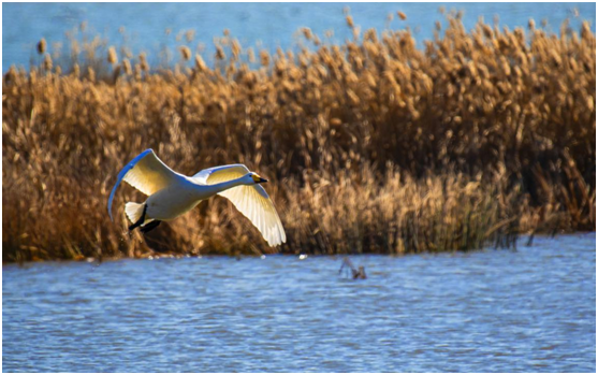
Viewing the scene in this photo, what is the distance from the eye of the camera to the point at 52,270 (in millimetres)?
9750

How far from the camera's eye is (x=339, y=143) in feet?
35.3

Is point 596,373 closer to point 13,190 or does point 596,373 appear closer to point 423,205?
point 423,205

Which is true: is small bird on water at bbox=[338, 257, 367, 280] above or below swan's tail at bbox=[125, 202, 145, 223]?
below

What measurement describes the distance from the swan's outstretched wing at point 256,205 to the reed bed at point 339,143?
12.2 feet

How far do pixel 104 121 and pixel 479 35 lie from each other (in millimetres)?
3769

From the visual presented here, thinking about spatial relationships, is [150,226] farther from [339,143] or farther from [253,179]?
[339,143]

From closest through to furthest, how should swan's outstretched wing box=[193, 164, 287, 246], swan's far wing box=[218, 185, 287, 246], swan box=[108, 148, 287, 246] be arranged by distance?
swan box=[108, 148, 287, 246] < swan's outstretched wing box=[193, 164, 287, 246] < swan's far wing box=[218, 185, 287, 246]

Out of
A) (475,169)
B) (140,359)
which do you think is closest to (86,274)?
(140,359)

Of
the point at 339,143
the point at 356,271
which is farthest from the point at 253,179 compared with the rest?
the point at 339,143

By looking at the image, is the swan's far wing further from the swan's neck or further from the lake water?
the lake water

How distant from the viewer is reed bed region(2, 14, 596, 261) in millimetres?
9617

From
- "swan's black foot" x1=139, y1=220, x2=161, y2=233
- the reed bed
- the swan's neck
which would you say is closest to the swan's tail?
"swan's black foot" x1=139, y1=220, x2=161, y2=233

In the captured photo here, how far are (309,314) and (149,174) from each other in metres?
4.09

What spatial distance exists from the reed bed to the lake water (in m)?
0.24
